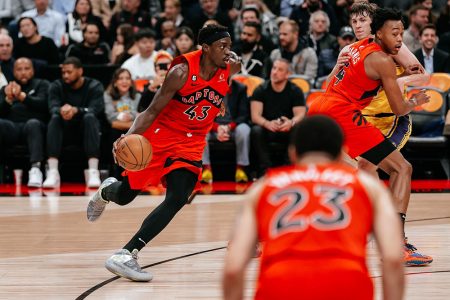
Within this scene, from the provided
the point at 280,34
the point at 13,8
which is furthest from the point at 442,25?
the point at 13,8

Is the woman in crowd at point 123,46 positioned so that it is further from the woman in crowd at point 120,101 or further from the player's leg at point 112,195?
the player's leg at point 112,195

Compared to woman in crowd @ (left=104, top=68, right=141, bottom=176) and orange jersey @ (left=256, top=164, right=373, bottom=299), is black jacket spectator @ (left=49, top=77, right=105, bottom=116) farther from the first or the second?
orange jersey @ (left=256, top=164, right=373, bottom=299)

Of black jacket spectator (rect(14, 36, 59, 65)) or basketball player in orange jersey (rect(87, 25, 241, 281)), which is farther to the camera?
black jacket spectator (rect(14, 36, 59, 65))

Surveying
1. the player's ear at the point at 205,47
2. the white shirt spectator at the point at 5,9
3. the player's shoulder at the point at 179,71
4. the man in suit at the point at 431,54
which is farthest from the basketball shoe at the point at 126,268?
the white shirt spectator at the point at 5,9

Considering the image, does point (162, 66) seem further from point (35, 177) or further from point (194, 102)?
point (194, 102)

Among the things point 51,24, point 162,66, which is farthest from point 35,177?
point 51,24

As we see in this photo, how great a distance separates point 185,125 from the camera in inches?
262

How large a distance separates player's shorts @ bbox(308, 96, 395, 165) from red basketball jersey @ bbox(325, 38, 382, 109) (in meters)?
0.06

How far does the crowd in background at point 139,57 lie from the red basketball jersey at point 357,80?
4.95 m

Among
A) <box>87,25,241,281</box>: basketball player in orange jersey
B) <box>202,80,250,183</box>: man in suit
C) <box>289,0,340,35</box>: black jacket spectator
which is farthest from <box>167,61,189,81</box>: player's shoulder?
<box>289,0,340,35</box>: black jacket spectator

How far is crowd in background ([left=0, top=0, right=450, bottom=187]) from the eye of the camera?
11.9 meters

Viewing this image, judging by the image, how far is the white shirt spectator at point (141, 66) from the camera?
13031 millimetres

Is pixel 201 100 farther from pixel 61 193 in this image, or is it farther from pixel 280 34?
pixel 280 34

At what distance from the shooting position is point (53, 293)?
5.83 metres
